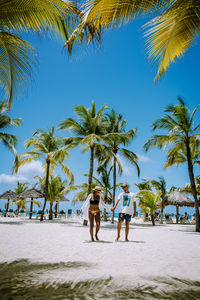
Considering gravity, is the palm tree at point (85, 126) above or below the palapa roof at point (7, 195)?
above

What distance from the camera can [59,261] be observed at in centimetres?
397

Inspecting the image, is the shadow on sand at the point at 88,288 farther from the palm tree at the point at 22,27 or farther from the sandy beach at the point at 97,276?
the palm tree at the point at 22,27

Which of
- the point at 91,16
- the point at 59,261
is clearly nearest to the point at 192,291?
the point at 59,261

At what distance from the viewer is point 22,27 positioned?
428 cm

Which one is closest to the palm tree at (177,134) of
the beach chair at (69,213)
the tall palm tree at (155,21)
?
the tall palm tree at (155,21)

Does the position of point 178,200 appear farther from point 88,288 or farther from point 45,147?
point 88,288

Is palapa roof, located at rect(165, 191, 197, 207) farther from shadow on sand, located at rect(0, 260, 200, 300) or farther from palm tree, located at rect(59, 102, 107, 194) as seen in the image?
shadow on sand, located at rect(0, 260, 200, 300)

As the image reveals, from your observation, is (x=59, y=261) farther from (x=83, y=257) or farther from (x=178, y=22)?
(x=178, y=22)

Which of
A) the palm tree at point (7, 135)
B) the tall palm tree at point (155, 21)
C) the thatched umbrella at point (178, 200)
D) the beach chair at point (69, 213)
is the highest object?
the palm tree at point (7, 135)

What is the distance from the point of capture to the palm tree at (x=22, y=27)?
3975 mm

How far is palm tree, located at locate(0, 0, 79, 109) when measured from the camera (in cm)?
397

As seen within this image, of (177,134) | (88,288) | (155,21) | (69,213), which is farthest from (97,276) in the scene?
(69,213)

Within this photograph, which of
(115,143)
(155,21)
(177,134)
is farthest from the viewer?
(115,143)

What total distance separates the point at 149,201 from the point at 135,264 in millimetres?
13860
